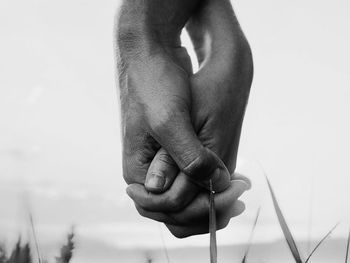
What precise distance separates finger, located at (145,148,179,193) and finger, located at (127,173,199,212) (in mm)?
15

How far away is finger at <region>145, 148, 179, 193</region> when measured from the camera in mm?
979

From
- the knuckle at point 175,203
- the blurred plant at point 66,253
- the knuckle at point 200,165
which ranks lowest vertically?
the blurred plant at point 66,253

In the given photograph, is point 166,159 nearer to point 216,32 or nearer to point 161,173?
point 161,173

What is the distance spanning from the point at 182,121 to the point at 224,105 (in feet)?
0.46

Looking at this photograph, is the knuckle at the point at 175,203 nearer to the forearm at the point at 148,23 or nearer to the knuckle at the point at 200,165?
the knuckle at the point at 200,165

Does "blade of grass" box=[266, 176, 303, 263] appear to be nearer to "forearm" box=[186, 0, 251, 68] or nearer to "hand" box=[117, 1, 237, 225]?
"hand" box=[117, 1, 237, 225]

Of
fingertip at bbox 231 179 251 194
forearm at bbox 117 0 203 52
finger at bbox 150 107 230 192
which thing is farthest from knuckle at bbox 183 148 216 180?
forearm at bbox 117 0 203 52

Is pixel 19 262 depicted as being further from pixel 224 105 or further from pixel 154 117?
pixel 224 105

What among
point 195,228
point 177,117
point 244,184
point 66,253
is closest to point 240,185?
point 244,184

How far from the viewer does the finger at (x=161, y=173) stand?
3.21 feet

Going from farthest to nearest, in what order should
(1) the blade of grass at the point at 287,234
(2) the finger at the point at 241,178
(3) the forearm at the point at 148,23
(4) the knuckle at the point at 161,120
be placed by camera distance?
(2) the finger at the point at 241,178 < (3) the forearm at the point at 148,23 < (4) the knuckle at the point at 161,120 < (1) the blade of grass at the point at 287,234

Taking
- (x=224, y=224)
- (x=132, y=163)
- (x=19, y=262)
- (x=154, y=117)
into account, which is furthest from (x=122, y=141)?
(x=19, y=262)

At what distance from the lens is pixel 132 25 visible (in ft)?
3.37

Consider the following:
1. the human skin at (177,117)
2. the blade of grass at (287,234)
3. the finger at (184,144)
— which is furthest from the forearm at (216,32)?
the blade of grass at (287,234)
